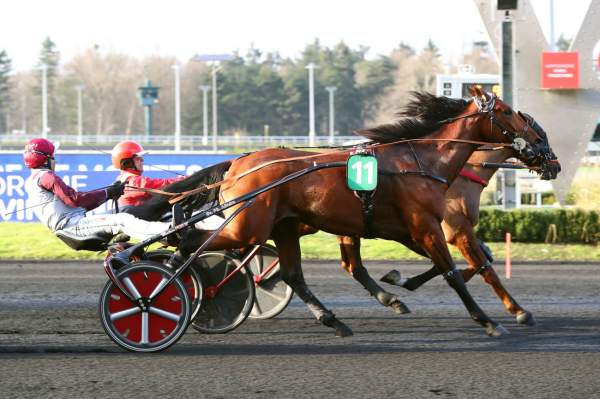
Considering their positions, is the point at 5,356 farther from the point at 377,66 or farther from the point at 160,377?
the point at 377,66

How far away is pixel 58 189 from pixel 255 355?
6.05 feet

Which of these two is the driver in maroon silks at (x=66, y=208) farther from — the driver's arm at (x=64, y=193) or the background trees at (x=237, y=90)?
the background trees at (x=237, y=90)

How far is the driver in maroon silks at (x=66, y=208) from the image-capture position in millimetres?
6602

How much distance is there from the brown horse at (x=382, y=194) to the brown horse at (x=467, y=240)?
411 mm

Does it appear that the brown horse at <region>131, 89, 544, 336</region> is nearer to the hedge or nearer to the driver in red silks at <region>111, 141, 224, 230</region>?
the driver in red silks at <region>111, 141, 224, 230</region>

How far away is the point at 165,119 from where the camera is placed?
7462 centimetres

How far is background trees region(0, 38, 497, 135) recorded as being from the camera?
68.2m

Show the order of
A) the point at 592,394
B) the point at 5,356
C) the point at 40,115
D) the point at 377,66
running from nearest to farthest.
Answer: the point at 592,394 < the point at 5,356 < the point at 377,66 < the point at 40,115

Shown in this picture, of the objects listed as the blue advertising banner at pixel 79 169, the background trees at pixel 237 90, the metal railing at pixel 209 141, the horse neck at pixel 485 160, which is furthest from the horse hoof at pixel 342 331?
the background trees at pixel 237 90

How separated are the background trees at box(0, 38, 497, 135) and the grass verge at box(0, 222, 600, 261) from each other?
5120cm

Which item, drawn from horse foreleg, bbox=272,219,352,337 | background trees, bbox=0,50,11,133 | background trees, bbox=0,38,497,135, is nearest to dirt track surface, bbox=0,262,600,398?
horse foreleg, bbox=272,219,352,337

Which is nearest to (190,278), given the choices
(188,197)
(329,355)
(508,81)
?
(188,197)

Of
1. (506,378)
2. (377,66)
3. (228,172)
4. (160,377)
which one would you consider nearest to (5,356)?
(160,377)

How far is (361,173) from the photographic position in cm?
649
